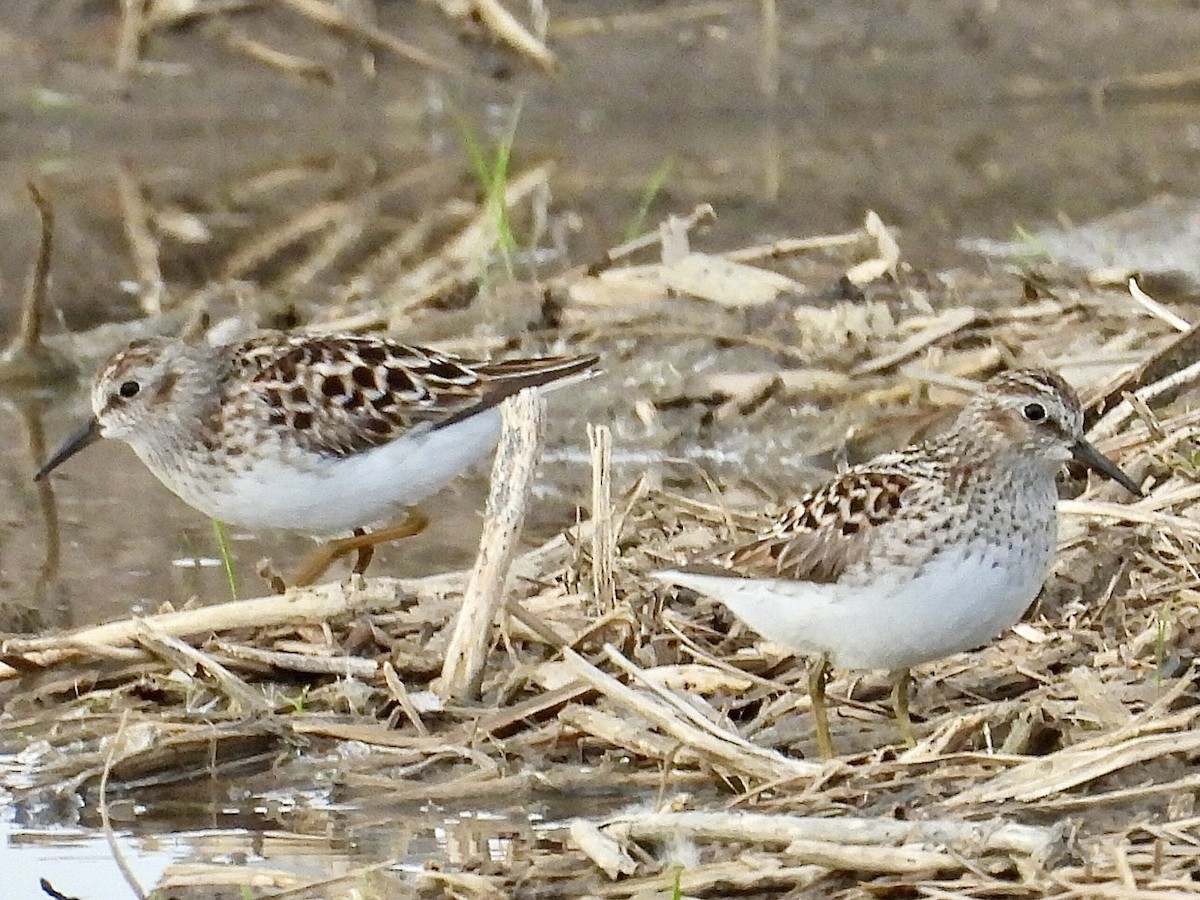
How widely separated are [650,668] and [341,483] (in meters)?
1.07

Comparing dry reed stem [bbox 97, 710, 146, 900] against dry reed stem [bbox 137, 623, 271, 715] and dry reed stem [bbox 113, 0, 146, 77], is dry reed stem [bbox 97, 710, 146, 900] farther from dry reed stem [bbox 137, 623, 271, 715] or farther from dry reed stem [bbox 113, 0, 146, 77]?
dry reed stem [bbox 113, 0, 146, 77]

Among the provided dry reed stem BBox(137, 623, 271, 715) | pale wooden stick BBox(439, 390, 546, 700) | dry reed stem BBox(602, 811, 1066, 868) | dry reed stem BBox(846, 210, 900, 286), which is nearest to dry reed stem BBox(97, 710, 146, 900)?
dry reed stem BBox(137, 623, 271, 715)

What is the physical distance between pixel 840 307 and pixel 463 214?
405cm

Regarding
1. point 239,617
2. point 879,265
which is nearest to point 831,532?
point 239,617

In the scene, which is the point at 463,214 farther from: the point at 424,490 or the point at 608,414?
the point at 424,490

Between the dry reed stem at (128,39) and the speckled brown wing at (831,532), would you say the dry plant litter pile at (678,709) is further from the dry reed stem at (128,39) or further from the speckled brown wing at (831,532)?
the dry reed stem at (128,39)

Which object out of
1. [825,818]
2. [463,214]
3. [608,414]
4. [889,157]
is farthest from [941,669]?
[889,157]

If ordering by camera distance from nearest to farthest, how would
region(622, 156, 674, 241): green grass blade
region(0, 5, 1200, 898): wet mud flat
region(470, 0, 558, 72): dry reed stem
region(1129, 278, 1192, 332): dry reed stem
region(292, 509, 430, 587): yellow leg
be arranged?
1. region(0, 5, 1200, 898): wet mud flat
2. region(292, 509, 430, 587): yellow leg
3. region(1129, 278, 1192, 332): dry reed stem
4. region(622, 156, 674, 241): green grass blade
5. region(470, 0, 558, 72): dry reed stem

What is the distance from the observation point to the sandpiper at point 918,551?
182 inches

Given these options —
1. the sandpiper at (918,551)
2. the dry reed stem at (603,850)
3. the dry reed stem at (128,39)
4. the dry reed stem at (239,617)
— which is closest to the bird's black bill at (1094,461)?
the sandpiper at (918,551)

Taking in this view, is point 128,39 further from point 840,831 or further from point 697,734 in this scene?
point 840,831

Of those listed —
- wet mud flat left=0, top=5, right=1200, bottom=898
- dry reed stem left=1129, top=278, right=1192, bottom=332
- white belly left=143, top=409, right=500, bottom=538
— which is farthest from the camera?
dry reed stem left=1129, top=278, right=1192, bottom=332

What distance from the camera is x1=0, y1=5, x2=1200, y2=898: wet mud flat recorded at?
13.9ft

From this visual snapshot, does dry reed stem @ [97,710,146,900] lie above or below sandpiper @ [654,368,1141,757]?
below
